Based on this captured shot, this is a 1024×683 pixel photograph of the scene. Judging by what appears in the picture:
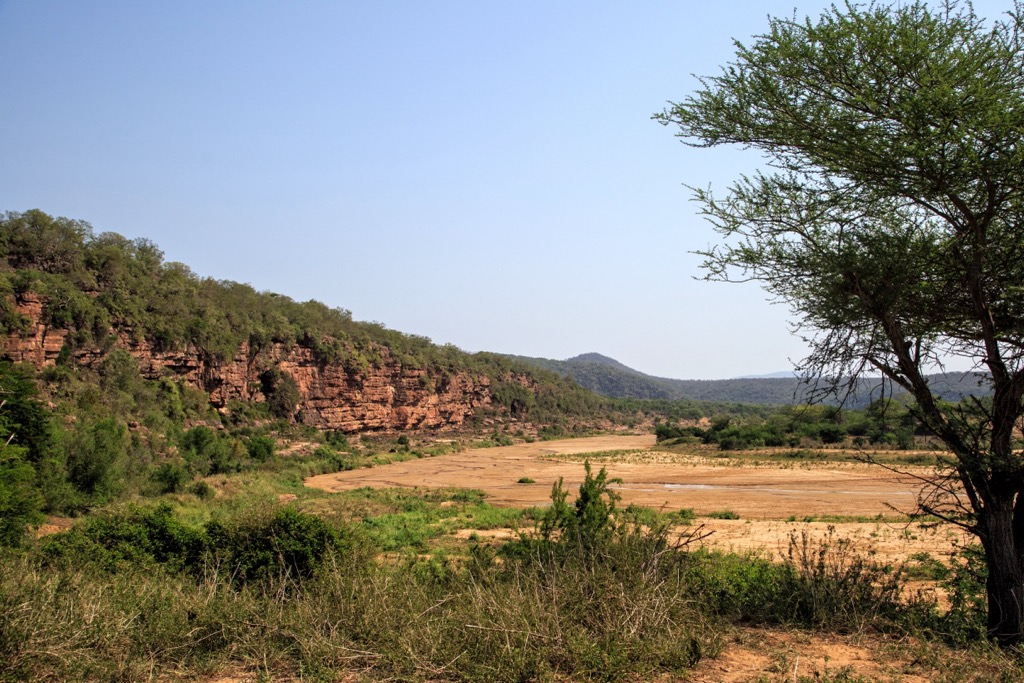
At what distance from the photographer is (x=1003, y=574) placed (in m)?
6.86

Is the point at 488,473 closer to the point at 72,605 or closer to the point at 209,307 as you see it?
the point at 209,307

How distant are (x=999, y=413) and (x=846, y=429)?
68221mm

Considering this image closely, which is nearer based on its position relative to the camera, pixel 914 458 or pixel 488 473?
pixel 914 458

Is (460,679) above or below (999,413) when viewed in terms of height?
below

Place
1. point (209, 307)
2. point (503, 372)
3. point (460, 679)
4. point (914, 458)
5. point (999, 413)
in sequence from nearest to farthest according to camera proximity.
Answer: point (460, 679) → point (999, 413) → point (914, 458) → point (209, 307) → point (503, 372)

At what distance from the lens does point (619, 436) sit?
113 metres

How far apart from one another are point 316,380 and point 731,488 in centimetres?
4751

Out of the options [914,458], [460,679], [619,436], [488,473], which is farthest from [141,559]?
[619,436]

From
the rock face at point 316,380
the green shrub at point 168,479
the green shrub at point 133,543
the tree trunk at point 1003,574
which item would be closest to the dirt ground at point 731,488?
the tree trunk at point 1003,574

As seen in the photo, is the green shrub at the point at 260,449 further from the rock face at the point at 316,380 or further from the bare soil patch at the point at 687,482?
the rock face at the point at 316,380

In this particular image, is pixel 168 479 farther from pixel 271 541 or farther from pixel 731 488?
pixel 731 488

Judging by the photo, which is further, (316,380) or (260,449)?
(316,380)

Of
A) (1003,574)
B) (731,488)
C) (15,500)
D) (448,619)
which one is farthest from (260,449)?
(1003,574)

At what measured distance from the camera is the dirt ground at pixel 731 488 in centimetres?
2270
